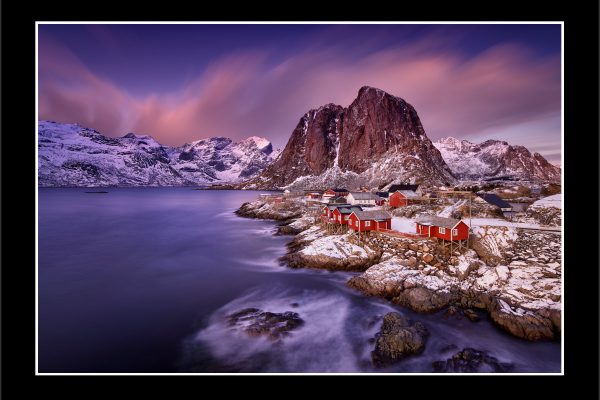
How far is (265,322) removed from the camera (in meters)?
13.9

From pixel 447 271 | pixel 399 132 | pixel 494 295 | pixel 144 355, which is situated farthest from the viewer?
pixel 399 132

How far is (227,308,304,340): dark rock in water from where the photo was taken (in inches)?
513

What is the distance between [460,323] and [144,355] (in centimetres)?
1548

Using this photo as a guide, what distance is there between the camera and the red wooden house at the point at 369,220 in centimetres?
2546

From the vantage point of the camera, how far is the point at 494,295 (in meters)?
15.3

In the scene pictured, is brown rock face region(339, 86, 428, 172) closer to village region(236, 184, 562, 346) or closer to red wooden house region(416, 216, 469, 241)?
village region(236, 184, 562, 346)

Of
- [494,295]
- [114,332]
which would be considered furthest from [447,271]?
[114,332]

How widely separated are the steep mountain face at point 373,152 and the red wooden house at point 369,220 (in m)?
92.8

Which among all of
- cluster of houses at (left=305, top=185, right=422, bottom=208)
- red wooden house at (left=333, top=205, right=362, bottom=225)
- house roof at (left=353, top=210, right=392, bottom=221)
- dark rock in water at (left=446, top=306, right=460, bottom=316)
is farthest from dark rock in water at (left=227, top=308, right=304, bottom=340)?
cluster of houses at (left=305, top=185, right=422, bottom=208)

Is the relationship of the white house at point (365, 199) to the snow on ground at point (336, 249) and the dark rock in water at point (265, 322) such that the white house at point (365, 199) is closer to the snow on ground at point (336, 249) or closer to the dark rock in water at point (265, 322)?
the snow on ground at point (336, 249)

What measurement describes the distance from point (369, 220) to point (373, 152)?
140 meters

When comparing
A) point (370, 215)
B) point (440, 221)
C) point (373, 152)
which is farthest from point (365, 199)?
point (373, 152)

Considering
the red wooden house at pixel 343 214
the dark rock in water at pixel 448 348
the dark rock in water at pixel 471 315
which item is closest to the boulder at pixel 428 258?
the dark rock in water at pixel 471 315
